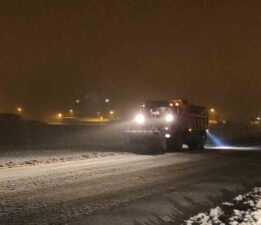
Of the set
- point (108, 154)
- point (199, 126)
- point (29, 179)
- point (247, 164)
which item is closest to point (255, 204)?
point (29, 179)

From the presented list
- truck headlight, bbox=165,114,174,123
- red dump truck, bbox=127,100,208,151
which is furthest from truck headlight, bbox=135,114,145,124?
truck headlight, bbox=165,114,174,123

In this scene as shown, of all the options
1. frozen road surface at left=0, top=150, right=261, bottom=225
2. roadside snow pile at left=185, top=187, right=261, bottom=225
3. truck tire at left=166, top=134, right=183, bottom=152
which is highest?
truck tire at left=166, top=134, right=183, bottom=152

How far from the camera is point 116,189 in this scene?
15.8m

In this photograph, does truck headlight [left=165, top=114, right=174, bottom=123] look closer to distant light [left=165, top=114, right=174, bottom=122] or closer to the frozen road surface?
distant light [left=165, top=114, right=174, bottom=122]

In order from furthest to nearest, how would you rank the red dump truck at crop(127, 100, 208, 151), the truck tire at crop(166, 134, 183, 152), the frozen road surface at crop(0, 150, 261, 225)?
the truck tire at crop(166, 134, 183, 152) → the red dump truck at crop(127, 100, 208, 151) → the frozen road surface at crop(0, 150, 261, 225)

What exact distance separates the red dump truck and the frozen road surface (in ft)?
25.7

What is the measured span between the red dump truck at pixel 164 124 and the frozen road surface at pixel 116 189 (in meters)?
7.83

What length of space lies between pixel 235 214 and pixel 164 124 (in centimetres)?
2159

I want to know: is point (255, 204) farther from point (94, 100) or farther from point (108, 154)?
point (94, 100)

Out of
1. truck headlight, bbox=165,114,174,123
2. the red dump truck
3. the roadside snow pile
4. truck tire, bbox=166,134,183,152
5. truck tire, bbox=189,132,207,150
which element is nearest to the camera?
the roadside snow pile

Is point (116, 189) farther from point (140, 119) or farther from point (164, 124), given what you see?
point (140, 119)

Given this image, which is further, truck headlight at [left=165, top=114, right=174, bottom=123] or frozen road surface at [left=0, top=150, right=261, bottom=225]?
truck headlight at [left=165, top=114, right=174, bottom=123]

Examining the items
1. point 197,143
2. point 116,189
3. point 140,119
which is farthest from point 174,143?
point 116,189

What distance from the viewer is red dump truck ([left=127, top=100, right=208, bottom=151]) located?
111 feet
